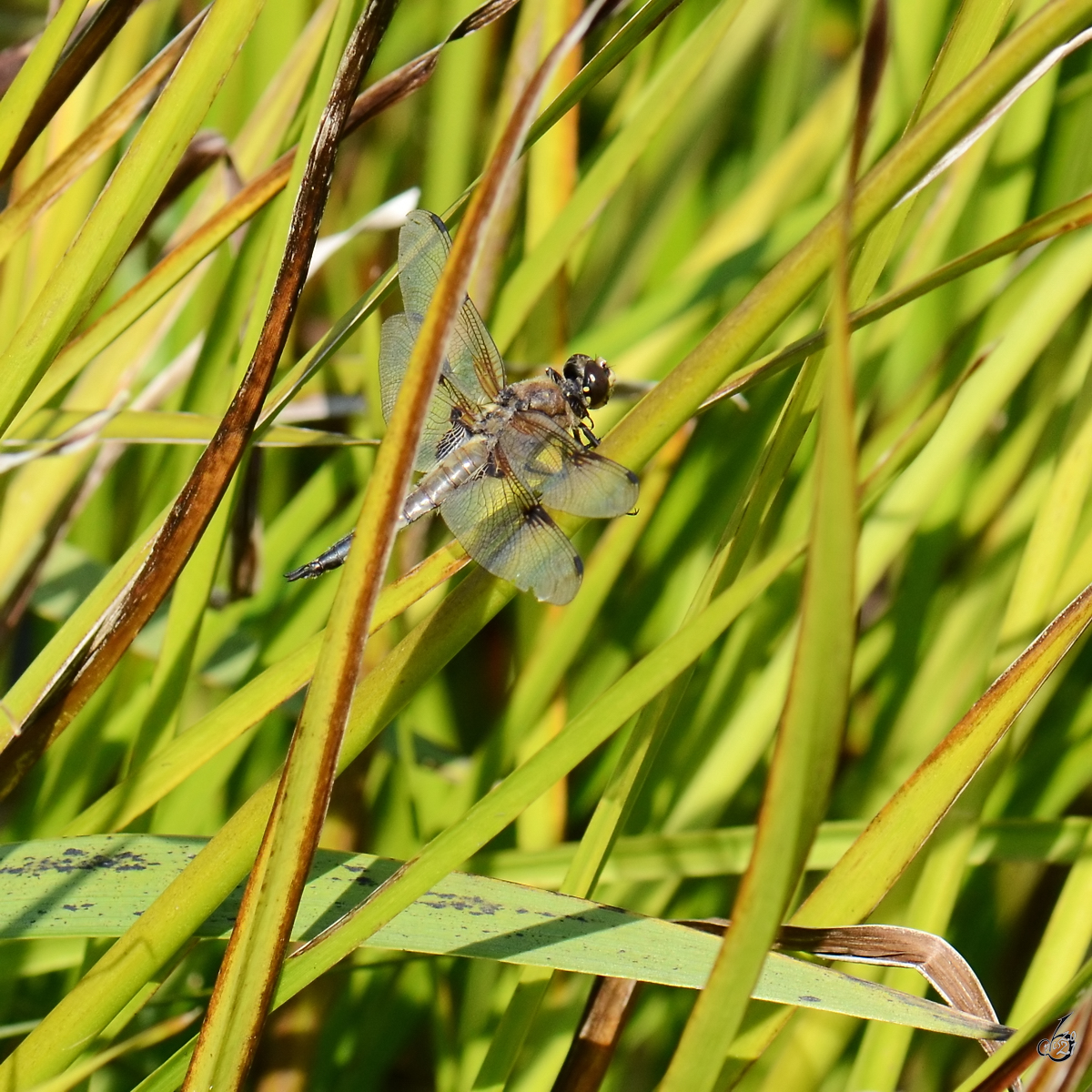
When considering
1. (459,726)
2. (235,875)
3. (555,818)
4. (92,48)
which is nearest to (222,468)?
(235,875)

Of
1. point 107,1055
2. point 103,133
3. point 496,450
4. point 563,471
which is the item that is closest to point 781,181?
point 496,450

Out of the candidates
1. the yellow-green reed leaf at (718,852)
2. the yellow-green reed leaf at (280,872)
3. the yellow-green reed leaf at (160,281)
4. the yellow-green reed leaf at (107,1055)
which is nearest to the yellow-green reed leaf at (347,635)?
the yellow-green reed leaf at (280,872)

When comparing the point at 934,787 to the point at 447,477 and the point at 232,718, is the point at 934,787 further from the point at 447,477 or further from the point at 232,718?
the point at 447,477

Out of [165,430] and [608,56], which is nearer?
[608,56]

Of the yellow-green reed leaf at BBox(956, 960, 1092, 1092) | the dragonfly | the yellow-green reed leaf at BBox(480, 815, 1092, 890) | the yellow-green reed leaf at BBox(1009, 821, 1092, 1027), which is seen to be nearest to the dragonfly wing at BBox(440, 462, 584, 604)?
the dragonfly

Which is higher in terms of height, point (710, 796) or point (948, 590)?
point (948, 590)

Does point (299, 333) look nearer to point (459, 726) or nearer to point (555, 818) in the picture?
point (459, 726)
